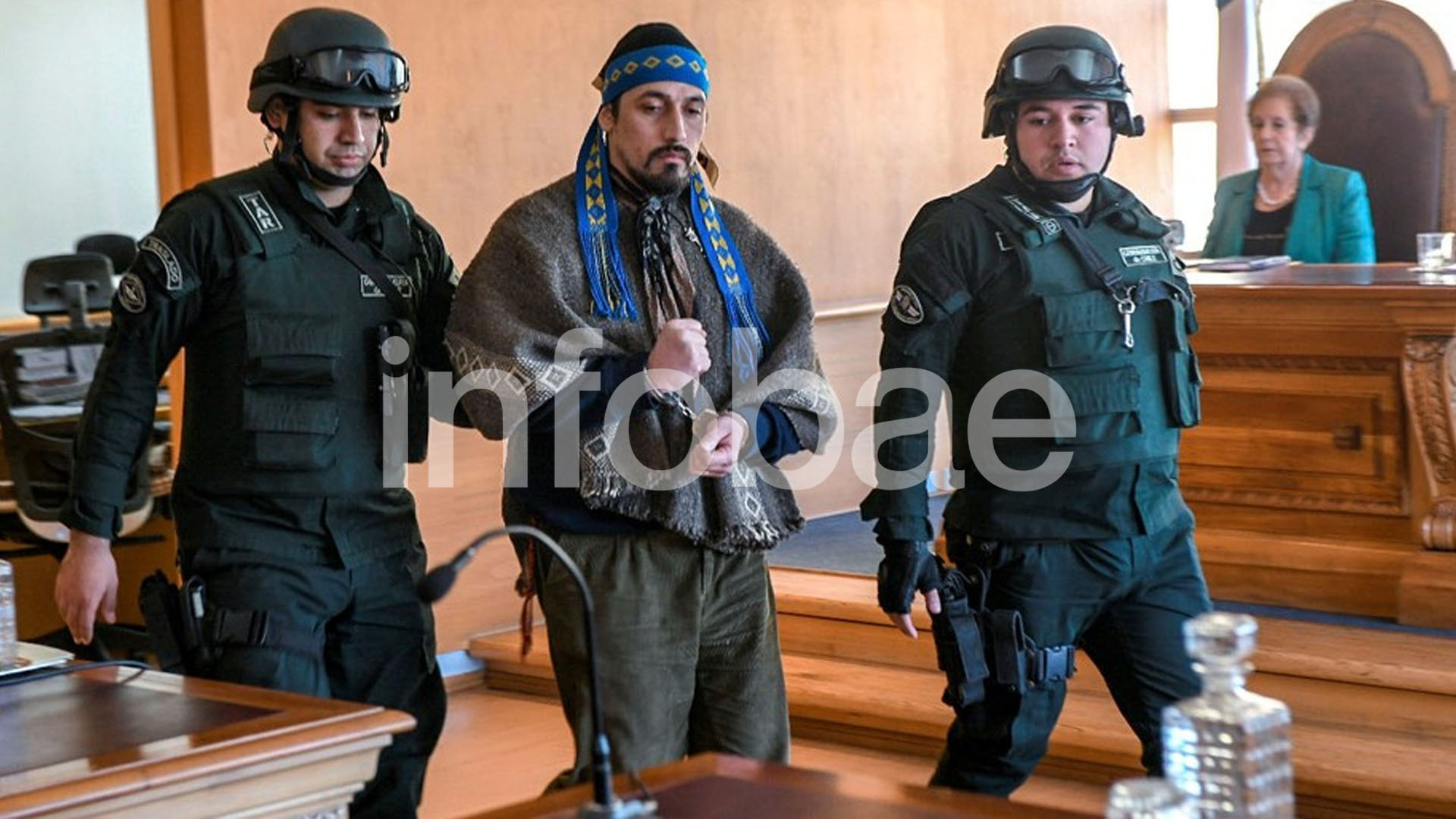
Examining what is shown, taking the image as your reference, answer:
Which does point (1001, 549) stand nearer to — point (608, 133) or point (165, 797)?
point (608, 133)

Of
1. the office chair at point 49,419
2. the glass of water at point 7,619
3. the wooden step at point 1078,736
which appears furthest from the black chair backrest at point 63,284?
the glass of water at point 7,619

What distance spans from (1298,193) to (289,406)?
382cm

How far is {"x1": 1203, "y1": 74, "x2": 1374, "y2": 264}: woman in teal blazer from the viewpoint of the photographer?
19.9 ft

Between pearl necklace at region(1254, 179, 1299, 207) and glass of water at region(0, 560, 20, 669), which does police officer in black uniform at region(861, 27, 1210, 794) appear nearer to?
glass of water at region(0, 560, 20, 669)

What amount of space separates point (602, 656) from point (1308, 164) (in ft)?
12.3

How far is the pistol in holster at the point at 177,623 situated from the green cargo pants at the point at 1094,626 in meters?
1.27

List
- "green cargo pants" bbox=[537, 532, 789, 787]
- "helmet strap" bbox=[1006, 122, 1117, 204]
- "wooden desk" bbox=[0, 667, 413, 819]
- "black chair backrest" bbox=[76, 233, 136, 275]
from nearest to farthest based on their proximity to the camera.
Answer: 1. "wooden desk" bbox=[0, 667, 413, 819]
2. "green cargo pants" bbox=[537, 532, 789, 787]
3. "helmet strap" bbox=[1006, 122, 1117, 204]
4. "black chair backrest" bbox=[76, 233, 136, 275]

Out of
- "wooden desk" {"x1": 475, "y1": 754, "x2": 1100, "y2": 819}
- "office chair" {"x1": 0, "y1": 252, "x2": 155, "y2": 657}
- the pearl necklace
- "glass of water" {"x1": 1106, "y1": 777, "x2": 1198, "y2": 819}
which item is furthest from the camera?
the pearl necklace

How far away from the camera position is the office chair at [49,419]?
5.54 m

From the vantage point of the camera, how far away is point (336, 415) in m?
3.36

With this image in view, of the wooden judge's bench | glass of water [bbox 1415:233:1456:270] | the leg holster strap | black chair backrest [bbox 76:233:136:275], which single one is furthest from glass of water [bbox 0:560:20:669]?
black chair backrest [bbox 76:233:136:275]

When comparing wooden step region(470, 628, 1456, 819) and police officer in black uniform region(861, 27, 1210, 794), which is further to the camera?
wooden step region(470, 628, 1456, 819)

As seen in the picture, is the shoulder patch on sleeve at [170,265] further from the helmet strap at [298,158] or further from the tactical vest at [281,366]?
the helmet strap at [298,158]

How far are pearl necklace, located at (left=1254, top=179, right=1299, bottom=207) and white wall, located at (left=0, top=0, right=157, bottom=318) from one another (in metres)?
4.95
